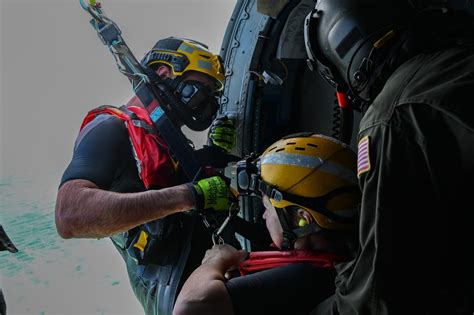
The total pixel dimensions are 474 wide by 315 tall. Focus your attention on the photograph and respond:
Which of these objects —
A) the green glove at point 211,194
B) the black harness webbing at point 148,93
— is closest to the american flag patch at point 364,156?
the green glove at point 211,194

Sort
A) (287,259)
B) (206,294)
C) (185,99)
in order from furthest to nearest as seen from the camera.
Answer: (185,99), (287,259), (206,294)

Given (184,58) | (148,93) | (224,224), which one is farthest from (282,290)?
(184,58)

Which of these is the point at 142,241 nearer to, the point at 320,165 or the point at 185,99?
the point at 185,99

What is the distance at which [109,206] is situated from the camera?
2.29 m

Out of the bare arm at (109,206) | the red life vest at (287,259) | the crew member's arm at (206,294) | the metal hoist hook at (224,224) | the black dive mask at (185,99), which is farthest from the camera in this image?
the black dive mask at (185,99)

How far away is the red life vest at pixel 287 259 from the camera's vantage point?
5.35 ft

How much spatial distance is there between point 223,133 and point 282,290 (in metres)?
1.49

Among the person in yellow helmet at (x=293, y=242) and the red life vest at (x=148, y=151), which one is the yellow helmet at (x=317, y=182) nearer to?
the person in yellow helmet at (x=293, y=242)

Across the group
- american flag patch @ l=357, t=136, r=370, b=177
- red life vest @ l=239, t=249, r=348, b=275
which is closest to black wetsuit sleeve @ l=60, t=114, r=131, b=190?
red life vest @ l=239, t=249, r=348, b=275

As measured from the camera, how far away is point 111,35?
2.72 m

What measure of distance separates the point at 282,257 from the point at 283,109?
69.7 inches

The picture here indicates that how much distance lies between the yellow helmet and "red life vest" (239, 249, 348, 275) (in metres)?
0.10

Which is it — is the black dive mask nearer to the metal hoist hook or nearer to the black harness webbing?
the black harness webbing

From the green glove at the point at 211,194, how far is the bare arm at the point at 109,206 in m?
0.03
